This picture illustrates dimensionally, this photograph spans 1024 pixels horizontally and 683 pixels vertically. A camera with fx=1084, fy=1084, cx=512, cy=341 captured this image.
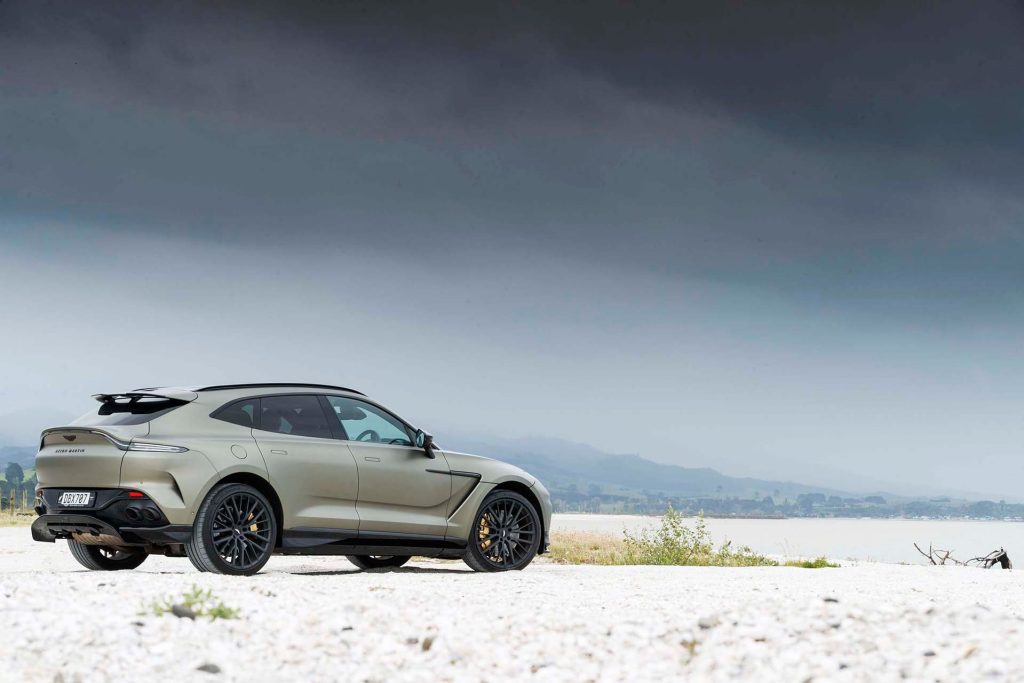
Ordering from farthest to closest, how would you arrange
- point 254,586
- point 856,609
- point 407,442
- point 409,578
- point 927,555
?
point 927,555 → point 407,442 → point 409,578 → point 254,586 → point 856,609

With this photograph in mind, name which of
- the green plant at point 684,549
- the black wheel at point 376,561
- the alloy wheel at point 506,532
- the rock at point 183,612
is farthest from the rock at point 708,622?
the green plant at point 684,549

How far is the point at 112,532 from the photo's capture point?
9031 millimetres

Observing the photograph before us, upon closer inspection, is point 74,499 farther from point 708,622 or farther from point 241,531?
point 708,622

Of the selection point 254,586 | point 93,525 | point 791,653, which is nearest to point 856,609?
Result: point 791,653

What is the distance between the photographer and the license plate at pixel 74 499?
9.22m

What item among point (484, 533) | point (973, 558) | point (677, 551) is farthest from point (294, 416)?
point (973, 558)

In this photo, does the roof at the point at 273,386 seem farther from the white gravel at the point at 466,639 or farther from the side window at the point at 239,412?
the white gravel at the point at 466,639

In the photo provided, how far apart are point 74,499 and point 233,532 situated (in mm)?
1377

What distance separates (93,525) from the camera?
9133 millimetres

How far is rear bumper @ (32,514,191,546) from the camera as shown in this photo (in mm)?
9000

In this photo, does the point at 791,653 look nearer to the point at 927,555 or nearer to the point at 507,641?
the point at 507,641

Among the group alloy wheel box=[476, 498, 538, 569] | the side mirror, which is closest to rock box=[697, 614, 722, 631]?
the side mirror

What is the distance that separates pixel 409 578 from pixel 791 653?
14.8ft

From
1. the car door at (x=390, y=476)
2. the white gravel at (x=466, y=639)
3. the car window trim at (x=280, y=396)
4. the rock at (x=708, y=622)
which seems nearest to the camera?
the white gravel at (x=466, y=639)
